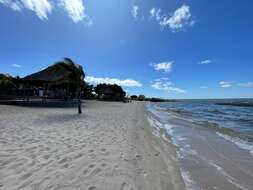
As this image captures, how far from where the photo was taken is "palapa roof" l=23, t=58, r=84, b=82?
17.5 meters

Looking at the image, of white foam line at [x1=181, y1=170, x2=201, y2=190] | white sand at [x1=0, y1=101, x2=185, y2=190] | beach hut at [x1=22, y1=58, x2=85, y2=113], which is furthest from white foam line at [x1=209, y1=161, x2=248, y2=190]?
beach hut at [x1=22, y1=58, x2=85, y2=113]

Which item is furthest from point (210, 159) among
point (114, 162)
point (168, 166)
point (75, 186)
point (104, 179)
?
point (75, 186)

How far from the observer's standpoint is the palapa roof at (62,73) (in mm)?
17484

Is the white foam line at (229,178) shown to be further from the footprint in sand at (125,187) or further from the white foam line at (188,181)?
the footprint in sand at (125,187)

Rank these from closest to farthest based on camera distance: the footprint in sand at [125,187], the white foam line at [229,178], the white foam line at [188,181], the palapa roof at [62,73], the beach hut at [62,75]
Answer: the footprint in sand at [125,187]
the white foam line at [188,181]
the white foam line at [229,178]
the beach hut at [62,75]
the palapa roof at [62,73]

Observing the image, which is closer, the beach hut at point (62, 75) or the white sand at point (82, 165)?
the white sand at point (82, 165)

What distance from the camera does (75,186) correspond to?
3.14 metres

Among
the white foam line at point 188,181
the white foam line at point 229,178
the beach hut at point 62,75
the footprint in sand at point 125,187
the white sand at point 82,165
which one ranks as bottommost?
the white foam line at point 229,178

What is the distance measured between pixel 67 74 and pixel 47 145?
14.9m

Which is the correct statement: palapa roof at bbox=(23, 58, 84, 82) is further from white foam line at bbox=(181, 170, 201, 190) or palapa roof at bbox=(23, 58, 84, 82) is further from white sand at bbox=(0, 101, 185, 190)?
white foam line at bbox=(181, 170, 201, 190)

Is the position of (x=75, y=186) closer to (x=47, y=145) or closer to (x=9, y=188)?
(x=9, y=188)

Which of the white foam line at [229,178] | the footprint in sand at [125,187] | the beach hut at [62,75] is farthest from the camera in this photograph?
the beach hut at [62,75]

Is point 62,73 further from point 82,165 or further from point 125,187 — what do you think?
point 125,187

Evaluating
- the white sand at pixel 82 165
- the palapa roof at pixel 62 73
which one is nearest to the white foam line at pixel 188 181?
the white sand at pixel 82 165
